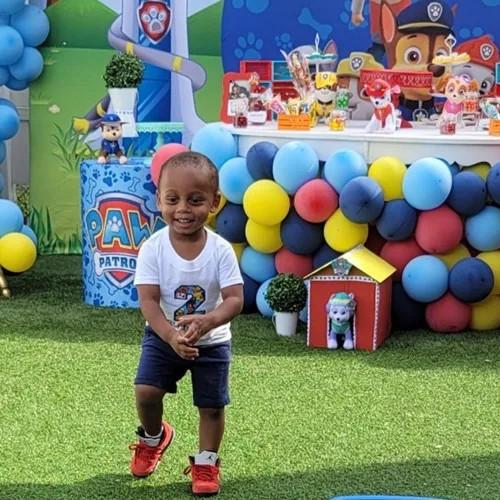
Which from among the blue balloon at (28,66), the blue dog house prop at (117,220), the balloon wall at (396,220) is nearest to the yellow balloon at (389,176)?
the balloon wall at (396,220)

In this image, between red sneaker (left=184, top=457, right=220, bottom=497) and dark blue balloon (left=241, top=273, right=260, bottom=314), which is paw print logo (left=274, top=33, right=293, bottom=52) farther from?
red sneaker (left=184, top=457, right=220, bottom=497)

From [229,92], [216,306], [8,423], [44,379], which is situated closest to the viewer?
[216,306]

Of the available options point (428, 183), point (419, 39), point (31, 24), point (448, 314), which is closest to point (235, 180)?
point (428, 183)

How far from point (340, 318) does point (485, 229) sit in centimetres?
83

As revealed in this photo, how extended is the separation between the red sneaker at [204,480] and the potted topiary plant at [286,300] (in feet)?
6.30

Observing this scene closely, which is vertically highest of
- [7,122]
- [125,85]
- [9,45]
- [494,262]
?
[9,45]

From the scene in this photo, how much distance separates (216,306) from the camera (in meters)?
3.11

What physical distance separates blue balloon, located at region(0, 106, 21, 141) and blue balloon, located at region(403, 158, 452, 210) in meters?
2.48

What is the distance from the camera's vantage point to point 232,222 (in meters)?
5.41

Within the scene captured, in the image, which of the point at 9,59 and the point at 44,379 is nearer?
the point at 44,379

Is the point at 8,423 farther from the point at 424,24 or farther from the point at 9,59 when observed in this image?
the point at 424,24

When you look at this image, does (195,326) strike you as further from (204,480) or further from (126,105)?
(126,105)

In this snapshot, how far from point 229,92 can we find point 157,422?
3.05 metres

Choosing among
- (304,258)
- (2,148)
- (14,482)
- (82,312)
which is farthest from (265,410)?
(2,148)
